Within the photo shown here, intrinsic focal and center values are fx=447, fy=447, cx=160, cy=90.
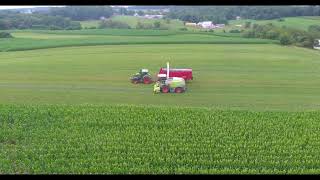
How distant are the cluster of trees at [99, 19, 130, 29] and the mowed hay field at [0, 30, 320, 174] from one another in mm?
6290

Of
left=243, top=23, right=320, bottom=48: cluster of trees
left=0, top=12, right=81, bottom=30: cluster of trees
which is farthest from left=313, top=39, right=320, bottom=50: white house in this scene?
left=0, top=12, right=81, bottom=30: cluster of trees

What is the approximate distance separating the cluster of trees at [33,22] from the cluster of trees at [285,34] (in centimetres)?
1103

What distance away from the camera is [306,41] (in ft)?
81.4

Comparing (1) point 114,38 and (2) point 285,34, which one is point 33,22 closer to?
(1) point 114,38

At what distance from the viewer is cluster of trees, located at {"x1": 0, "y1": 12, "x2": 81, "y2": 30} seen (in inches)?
864

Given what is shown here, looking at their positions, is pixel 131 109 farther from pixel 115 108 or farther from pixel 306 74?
pixel 306 74

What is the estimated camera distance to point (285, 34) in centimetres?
2661

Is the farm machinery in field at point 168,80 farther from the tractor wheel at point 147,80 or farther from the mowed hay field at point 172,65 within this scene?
the mowed hay field at point 172,65

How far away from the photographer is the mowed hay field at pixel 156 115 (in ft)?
26.3

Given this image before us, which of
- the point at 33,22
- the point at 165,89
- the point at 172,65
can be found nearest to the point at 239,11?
the point at 165,89

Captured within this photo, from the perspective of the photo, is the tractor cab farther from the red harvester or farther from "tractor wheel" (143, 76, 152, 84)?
"tractor wheel" (143, 76, 152, 84)

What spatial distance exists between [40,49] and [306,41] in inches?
583

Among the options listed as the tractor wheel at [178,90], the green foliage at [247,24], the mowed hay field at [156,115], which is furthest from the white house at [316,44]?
the tractor wheel at [178,90]
